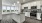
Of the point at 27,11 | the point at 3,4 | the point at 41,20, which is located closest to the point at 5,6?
the point at 3,4

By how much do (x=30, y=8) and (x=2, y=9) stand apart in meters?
0.23

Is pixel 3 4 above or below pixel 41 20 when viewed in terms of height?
above

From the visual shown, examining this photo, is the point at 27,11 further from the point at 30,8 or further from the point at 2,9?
the point at 2,9

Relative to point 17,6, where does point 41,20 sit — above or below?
below

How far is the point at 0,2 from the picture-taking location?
52cm

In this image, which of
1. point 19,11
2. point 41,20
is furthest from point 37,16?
point 19,11

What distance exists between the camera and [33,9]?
1.65 feet

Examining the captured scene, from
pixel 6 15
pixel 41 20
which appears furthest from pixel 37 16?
pixel 6 15

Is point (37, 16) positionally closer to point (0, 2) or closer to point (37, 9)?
point (37, 9)

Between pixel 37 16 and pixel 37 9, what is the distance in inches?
2.2

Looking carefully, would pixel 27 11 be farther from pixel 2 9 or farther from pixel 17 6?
pixel 2 9

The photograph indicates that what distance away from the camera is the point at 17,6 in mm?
514

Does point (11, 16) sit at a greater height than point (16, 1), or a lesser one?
lesser

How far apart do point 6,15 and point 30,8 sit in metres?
0.21
